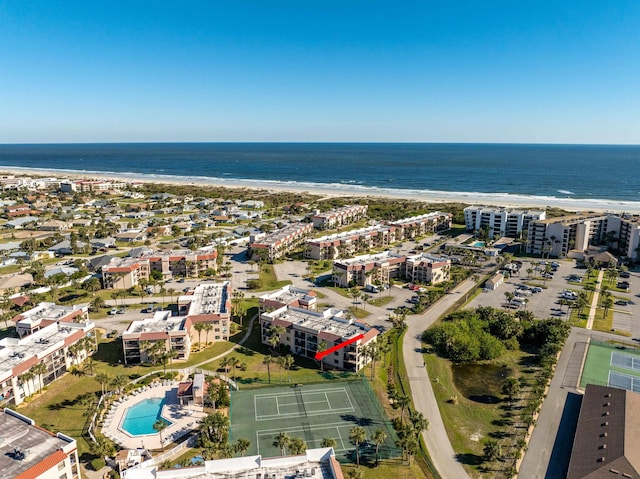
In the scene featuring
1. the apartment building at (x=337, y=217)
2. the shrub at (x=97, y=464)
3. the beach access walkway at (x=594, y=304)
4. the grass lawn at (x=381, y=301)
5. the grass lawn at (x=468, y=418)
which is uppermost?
the apartment building at (x=337, y=217)

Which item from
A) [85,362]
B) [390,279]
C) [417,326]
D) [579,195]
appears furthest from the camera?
[579,195]

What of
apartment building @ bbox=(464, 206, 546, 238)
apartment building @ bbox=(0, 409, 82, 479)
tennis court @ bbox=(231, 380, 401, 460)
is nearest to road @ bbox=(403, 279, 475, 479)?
tennis court @ bbox=(231, 380, 401, 460)

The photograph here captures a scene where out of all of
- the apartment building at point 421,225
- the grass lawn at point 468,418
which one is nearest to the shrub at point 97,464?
the grass lawn at point 468,418

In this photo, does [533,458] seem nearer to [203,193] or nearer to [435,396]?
[435,396]

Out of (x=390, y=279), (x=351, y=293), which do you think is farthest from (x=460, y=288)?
(x=351, y=293)

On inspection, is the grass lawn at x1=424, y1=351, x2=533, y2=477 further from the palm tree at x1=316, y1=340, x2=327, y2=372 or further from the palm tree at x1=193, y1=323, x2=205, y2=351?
the palm tree at x1=193, y1=323, x2=205, y2=351

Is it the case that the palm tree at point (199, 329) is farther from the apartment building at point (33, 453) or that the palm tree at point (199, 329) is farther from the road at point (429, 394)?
the road at point (429, 394)
